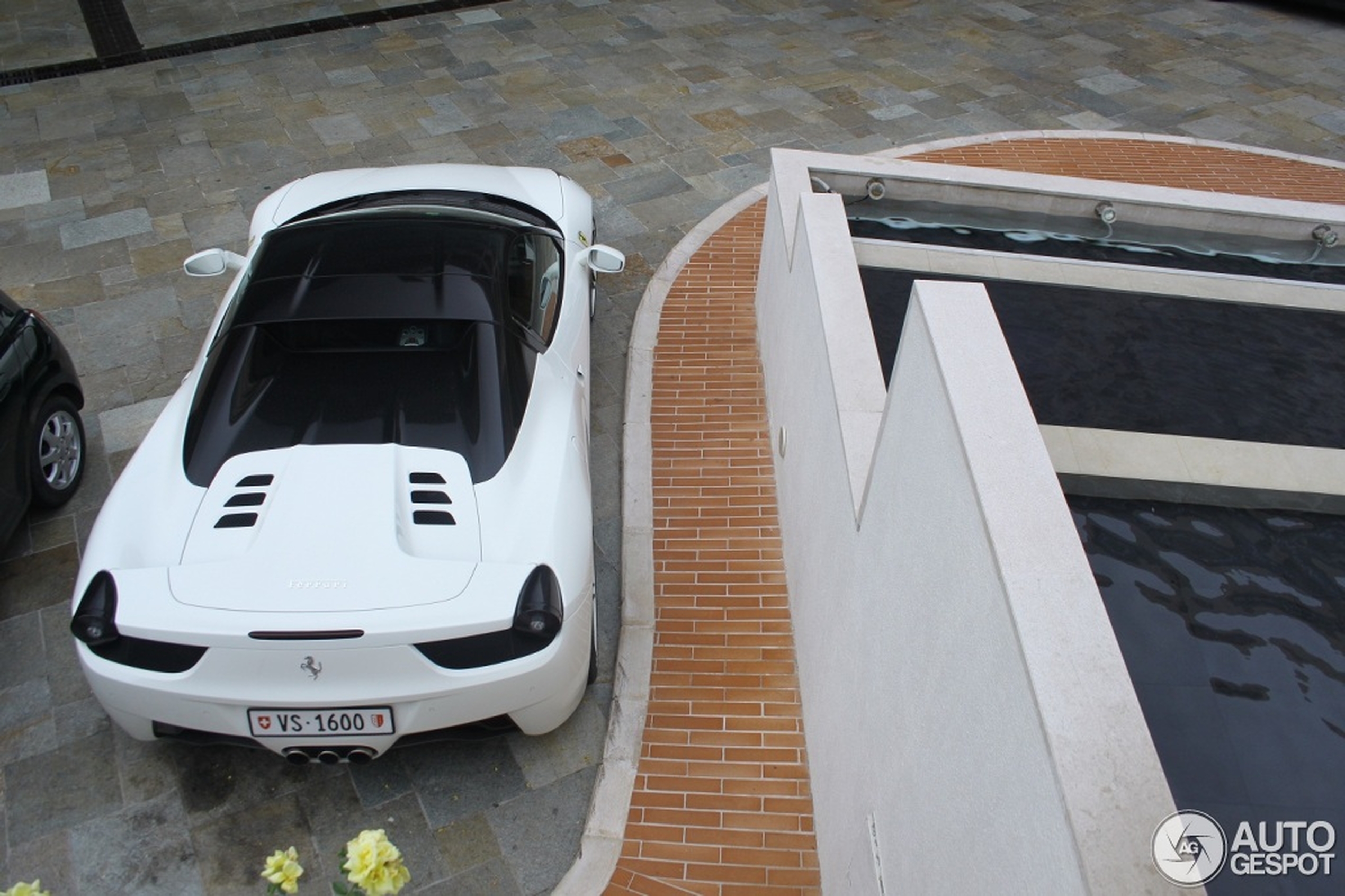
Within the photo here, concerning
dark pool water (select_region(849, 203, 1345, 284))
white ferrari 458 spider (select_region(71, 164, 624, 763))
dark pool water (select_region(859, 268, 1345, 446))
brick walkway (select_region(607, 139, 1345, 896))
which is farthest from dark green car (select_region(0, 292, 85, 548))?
dark pool water (select_region(849, 203, 1345, 284))

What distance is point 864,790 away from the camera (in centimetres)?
304

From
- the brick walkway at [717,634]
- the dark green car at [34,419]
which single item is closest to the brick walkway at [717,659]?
the brick walkway at [717,634]

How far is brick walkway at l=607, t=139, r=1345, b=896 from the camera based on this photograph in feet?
12.1

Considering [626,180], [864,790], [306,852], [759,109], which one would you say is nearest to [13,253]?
[626,180]

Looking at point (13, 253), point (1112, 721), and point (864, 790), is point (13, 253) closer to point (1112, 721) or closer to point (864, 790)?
point (864, 790)

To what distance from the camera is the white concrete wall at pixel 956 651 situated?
1817 mm

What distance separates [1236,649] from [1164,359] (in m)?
1.88

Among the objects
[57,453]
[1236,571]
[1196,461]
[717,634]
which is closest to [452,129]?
[57,453]

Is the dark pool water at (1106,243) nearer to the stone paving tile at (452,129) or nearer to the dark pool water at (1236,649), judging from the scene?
the stone paving tile at (452,129)

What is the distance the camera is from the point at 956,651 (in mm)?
2305

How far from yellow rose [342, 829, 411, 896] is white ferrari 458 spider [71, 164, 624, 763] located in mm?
1209

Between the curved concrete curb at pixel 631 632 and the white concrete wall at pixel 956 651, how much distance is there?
77 cm

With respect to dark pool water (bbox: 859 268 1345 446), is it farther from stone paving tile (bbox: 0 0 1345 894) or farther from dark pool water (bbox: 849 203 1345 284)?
stone paving tile (bbox: 0 0 1345 894)

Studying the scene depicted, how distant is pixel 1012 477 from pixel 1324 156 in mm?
9086
